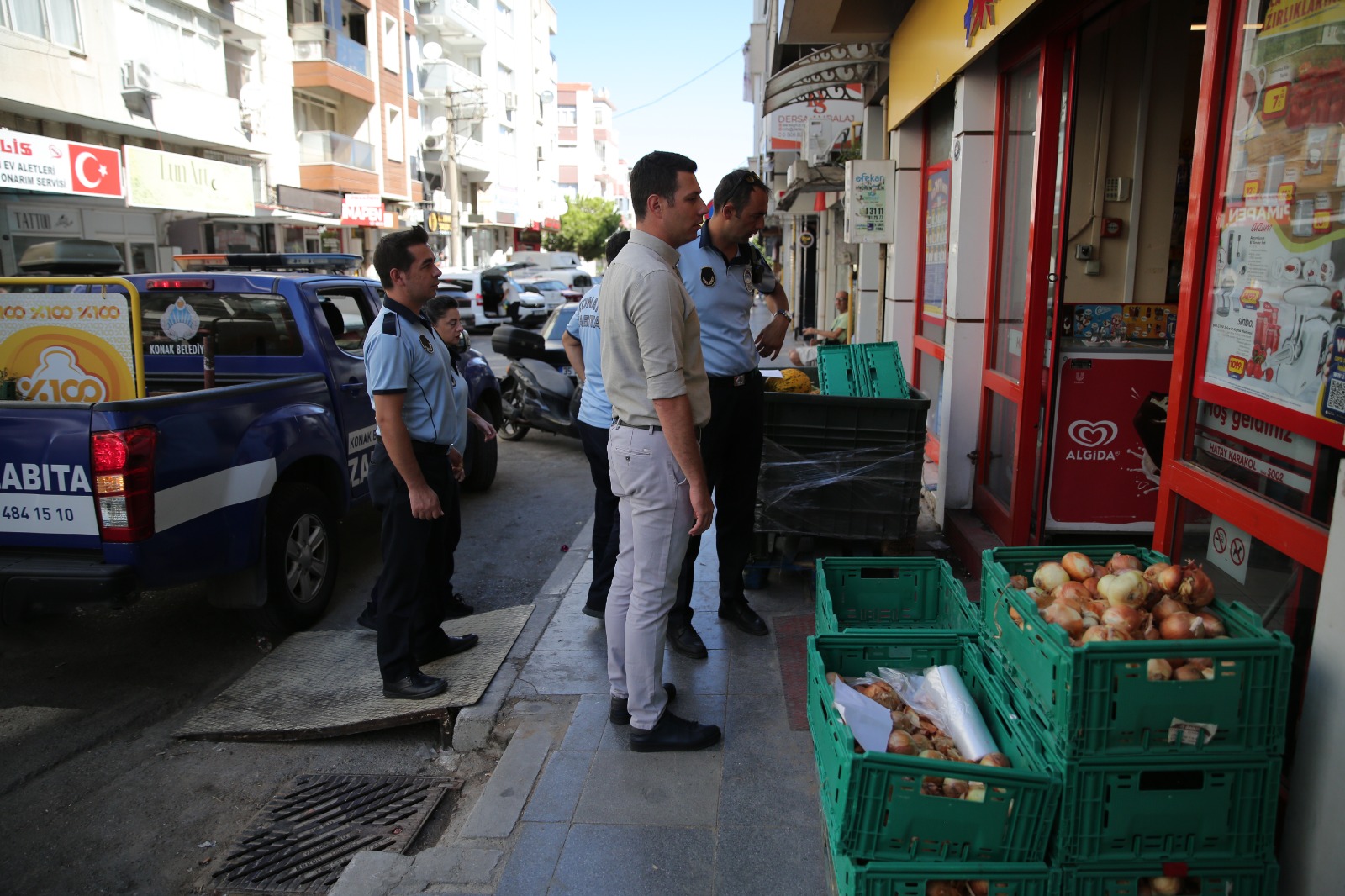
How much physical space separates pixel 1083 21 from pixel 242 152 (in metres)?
23.1

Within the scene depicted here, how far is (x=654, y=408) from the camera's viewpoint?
10.3 ft

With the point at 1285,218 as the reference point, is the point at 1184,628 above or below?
below

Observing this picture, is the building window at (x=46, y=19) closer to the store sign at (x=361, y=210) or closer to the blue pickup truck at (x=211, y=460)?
the store sign at (x=361, y=210)

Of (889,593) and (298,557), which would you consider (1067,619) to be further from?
(298,557)

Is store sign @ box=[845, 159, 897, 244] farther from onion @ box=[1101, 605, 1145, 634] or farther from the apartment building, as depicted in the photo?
the apartment building

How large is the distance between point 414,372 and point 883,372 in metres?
2.58

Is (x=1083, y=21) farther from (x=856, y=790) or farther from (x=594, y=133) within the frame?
(x=594, y=133)

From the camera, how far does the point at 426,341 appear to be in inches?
157

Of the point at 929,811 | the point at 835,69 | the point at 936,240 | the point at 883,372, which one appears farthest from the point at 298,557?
the point at 835,69

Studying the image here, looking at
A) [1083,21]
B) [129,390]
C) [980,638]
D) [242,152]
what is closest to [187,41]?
[242,152]

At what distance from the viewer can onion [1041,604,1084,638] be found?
2344 millimetres

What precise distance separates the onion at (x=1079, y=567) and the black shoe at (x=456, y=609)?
345 cm

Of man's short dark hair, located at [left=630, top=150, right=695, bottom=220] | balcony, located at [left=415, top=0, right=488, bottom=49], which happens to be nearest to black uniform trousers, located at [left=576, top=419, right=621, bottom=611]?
man's short dark hair, located at [left=630, top=150, right=695, bottom=220]

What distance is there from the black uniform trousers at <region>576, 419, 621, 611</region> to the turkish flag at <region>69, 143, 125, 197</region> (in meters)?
15.2
